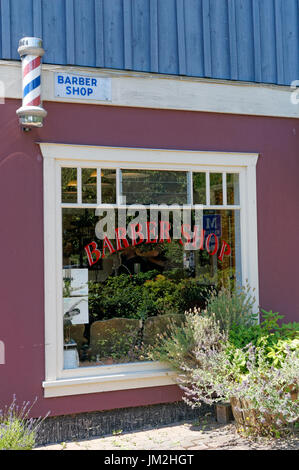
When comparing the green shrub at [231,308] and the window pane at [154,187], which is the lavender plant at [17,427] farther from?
the window pane at [154,187]

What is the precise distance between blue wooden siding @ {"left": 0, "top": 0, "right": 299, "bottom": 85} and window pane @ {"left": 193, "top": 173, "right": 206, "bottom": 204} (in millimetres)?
1171

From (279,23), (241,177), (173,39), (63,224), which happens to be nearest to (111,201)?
(63,224)

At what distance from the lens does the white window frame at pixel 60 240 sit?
561 centimetres

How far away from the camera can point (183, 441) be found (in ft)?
17.8

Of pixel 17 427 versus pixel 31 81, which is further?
pixel 31 81

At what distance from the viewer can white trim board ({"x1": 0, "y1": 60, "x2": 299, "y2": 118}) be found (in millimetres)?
5711

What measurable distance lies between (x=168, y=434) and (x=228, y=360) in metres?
1.06

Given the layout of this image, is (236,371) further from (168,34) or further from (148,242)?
(168,34)

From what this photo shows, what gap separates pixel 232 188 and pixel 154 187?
3.22ft

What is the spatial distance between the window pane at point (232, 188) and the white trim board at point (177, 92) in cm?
77

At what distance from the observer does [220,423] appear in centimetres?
589

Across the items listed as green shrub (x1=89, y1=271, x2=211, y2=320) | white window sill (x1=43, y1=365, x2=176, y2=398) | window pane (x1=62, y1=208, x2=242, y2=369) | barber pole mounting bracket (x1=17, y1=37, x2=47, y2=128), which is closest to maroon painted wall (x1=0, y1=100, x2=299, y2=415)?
white window sill (x1=43, y1=365, x2=176, y2=398)

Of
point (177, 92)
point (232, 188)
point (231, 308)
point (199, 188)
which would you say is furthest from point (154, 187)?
point (231, 308)

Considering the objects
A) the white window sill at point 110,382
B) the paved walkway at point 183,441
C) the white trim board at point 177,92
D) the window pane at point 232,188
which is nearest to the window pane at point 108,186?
the white trim board at point 177,92
